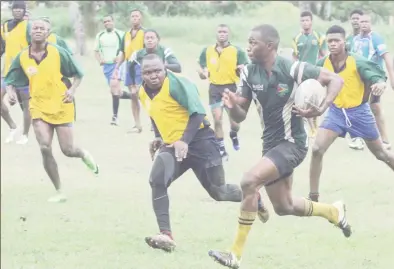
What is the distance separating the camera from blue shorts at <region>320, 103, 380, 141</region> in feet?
31.9

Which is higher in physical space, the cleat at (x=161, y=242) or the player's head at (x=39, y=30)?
the player's head at (x=39, y=30)

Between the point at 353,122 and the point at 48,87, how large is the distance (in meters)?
3.28

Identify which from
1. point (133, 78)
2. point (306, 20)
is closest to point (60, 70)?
point (133, 78)

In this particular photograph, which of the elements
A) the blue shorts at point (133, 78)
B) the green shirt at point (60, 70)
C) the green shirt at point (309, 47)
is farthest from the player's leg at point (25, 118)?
the green shirt at point (309, 47)

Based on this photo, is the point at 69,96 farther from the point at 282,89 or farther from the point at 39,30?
the point at 282,89

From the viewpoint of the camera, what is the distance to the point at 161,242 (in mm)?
7445

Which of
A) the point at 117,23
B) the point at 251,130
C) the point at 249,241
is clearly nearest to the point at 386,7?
the point at 117,23

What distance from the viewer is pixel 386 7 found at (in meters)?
54.3

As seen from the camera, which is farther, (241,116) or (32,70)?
(32,70)

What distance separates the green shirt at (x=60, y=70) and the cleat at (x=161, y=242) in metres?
2.85

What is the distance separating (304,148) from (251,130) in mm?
9917

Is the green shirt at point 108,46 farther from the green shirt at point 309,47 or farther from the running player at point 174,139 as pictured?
the running player at point 174,139

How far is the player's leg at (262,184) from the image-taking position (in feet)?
22.5

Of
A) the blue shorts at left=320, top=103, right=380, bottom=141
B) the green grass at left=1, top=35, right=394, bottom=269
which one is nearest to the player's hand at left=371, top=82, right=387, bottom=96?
the blue shorts at left=320, top=103, right=380, bottom=141
